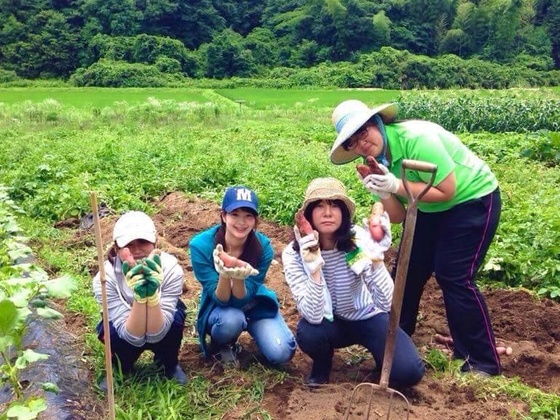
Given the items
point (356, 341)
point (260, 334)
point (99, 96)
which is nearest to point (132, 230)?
point (260, 334)

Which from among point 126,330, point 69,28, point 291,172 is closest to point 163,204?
point 291,172

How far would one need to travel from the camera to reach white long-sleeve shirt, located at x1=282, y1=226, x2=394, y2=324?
9.91 ft

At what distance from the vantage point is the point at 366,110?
2941 mm

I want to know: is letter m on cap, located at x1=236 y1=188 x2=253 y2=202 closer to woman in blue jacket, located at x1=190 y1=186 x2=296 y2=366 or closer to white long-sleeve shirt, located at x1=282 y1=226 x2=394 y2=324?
woman in blue jacket, located at x1=190 y1=186 x2=296 y2=366

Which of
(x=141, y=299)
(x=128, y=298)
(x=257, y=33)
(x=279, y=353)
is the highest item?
(x=257, y=33)

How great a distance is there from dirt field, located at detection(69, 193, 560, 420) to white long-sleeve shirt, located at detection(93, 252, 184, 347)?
0.47 metres

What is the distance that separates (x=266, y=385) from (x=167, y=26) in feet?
166

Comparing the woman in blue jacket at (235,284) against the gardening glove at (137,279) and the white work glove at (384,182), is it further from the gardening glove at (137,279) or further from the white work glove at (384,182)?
the white work glove at (384,182)

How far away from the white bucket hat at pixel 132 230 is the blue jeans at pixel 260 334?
61 centimetres

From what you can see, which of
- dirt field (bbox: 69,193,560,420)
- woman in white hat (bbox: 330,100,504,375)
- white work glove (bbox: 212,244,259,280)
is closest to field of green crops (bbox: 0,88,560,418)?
dirt field (bbox: 69,193,560,420)

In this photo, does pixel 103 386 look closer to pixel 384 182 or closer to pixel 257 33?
pixel 384 182

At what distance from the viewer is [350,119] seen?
2.92m

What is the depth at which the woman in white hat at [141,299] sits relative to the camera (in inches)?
108

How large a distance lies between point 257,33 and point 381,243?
171 feet
